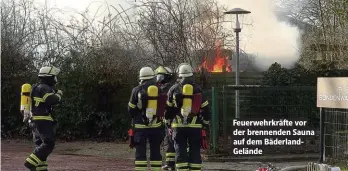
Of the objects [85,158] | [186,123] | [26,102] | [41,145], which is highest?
[26,102]

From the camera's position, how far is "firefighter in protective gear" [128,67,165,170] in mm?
9352

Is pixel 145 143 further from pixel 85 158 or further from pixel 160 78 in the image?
pixel 85 158

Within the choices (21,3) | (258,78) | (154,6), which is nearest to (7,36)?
(21,3)

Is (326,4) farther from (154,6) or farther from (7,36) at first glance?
(7,36)

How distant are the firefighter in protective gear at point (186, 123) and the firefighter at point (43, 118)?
197 cm

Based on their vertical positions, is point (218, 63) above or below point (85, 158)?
above

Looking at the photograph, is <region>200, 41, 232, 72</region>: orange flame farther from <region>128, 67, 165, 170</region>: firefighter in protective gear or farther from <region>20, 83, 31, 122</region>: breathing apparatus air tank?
<region>20, 83, 31, 122</region>: breathing apparatus air tank

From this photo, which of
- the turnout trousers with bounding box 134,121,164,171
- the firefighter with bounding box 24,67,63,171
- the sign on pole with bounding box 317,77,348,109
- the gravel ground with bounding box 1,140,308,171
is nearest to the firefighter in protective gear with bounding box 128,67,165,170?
the turnout trousers with bounding box 134,121,164,171

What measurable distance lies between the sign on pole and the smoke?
10.5m

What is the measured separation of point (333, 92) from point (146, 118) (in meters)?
3.59

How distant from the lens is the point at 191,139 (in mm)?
9719

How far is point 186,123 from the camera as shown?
9.68 meters

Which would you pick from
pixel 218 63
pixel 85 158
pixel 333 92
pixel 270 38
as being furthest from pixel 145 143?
pixel 270 38

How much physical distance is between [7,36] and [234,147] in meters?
9.17
